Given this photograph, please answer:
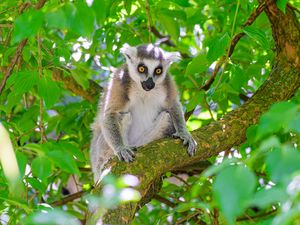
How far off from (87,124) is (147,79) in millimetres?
943

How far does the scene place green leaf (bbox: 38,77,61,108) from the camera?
3.67m

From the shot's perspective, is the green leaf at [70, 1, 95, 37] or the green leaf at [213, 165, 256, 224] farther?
the green leaf at [70, 1, 95, 37]

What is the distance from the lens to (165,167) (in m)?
3.86

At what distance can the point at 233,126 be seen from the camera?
4336 mm

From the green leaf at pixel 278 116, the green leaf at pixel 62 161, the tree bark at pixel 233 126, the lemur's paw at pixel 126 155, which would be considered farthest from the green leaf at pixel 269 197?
the lemur's paw at pixel 126 155

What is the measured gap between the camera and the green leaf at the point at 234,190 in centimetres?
142

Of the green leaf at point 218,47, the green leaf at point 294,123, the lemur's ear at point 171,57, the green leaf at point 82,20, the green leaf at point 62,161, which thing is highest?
the lemur's ear at point 171,57

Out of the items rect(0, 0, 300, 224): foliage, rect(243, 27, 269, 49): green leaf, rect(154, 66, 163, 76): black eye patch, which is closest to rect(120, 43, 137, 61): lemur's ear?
rect(0, 0, 300, 224): foliage

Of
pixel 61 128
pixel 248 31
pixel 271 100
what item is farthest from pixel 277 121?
pixel 61 128

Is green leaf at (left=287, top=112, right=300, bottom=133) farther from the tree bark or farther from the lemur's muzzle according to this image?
the lemur's muzzle

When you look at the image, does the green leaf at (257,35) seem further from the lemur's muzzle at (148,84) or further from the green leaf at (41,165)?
the green leaf at (41,165)

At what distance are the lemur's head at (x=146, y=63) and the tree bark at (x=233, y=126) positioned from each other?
1070 mm

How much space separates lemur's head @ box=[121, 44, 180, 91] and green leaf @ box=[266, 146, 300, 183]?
3742 mm

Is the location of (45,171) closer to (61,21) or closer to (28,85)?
(61,21)
